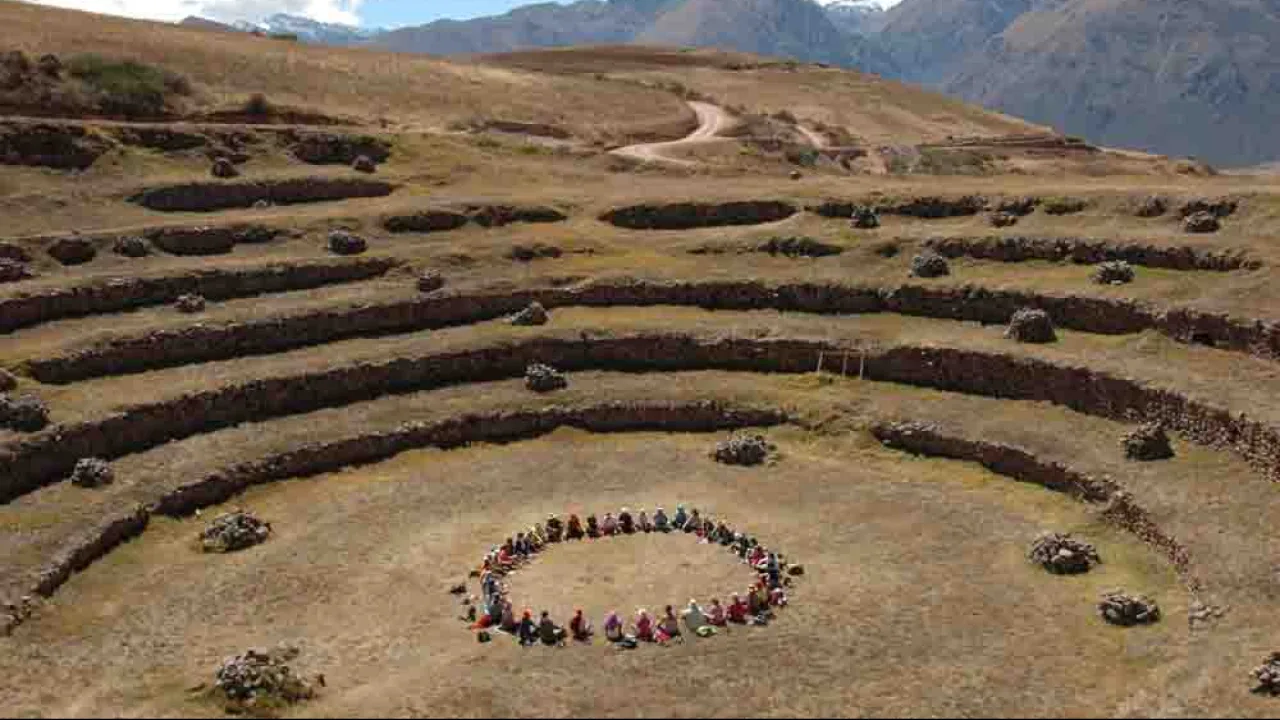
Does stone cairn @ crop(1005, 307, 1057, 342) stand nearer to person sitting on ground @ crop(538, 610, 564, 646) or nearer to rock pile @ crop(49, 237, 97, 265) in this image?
person sitting on ground @ crop(538, 610, 564, 646)

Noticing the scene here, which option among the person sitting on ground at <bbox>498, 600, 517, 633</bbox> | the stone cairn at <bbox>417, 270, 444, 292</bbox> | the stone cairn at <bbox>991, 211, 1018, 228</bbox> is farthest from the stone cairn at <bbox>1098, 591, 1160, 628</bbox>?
the stone cairn at <bbox>417, 270, 444, 292</bbox>

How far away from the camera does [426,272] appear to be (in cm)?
6981

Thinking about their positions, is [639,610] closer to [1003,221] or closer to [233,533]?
[233,533]

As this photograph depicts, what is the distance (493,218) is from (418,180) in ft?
50.1

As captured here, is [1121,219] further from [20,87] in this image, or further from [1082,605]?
[20,87]

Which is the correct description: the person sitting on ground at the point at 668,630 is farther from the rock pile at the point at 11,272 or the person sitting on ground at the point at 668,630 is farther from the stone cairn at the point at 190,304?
the rock pile at the point at 11,272

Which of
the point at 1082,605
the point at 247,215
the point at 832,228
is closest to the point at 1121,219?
the point at 832,228

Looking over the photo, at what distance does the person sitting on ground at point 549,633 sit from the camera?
3488cm

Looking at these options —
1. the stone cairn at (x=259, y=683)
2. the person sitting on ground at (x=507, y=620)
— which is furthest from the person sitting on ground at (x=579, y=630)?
the stone cairn at (x=259, y=683)

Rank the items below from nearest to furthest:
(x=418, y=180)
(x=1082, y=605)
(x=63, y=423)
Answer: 1. (x=1082, y=605)
2. (x=63, y=423)
3. (x=418, y=180)

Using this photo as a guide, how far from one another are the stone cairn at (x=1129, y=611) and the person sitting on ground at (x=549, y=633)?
660 inches

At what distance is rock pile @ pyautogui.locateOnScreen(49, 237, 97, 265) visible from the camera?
68000 mm

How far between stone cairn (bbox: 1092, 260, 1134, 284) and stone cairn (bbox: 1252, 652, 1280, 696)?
34.2m

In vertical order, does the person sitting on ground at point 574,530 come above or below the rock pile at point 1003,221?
below
